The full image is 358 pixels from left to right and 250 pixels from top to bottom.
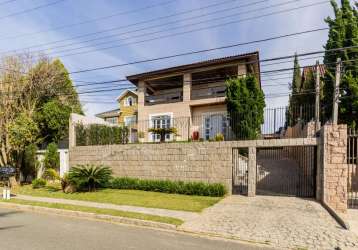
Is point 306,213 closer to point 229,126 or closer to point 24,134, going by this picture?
point 229,126

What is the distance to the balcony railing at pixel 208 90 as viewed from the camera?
70.4 ft

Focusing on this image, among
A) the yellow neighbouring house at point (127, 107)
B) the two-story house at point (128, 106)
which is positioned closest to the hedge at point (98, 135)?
the yellow neighbouring house at point (127, 107)

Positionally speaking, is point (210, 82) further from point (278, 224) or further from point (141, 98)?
point (278, 224)

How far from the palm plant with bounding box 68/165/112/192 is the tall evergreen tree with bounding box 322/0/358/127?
1362 centimetres

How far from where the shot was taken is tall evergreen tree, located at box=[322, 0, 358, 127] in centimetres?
1448

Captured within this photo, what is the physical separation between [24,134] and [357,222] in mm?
16429

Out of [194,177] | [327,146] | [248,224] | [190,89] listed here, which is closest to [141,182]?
[194,177]

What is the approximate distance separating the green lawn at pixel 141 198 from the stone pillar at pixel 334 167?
426cm

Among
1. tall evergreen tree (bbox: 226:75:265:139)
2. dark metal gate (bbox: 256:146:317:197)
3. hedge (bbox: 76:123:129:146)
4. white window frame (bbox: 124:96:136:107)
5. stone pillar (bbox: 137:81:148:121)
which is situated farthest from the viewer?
white window frame (bbox: 124:96:136:107)

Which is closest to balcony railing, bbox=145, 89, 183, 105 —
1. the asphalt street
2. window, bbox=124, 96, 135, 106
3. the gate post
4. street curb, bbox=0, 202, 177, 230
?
window, bbox=124, 96, 135, 106

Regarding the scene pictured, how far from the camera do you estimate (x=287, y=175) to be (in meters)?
15.1

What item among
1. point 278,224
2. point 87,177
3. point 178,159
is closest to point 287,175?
point 178,159

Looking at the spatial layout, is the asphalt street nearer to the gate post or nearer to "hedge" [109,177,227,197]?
"hedge" [109,177,227,197]

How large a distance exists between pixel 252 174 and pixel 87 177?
26.9 feet
